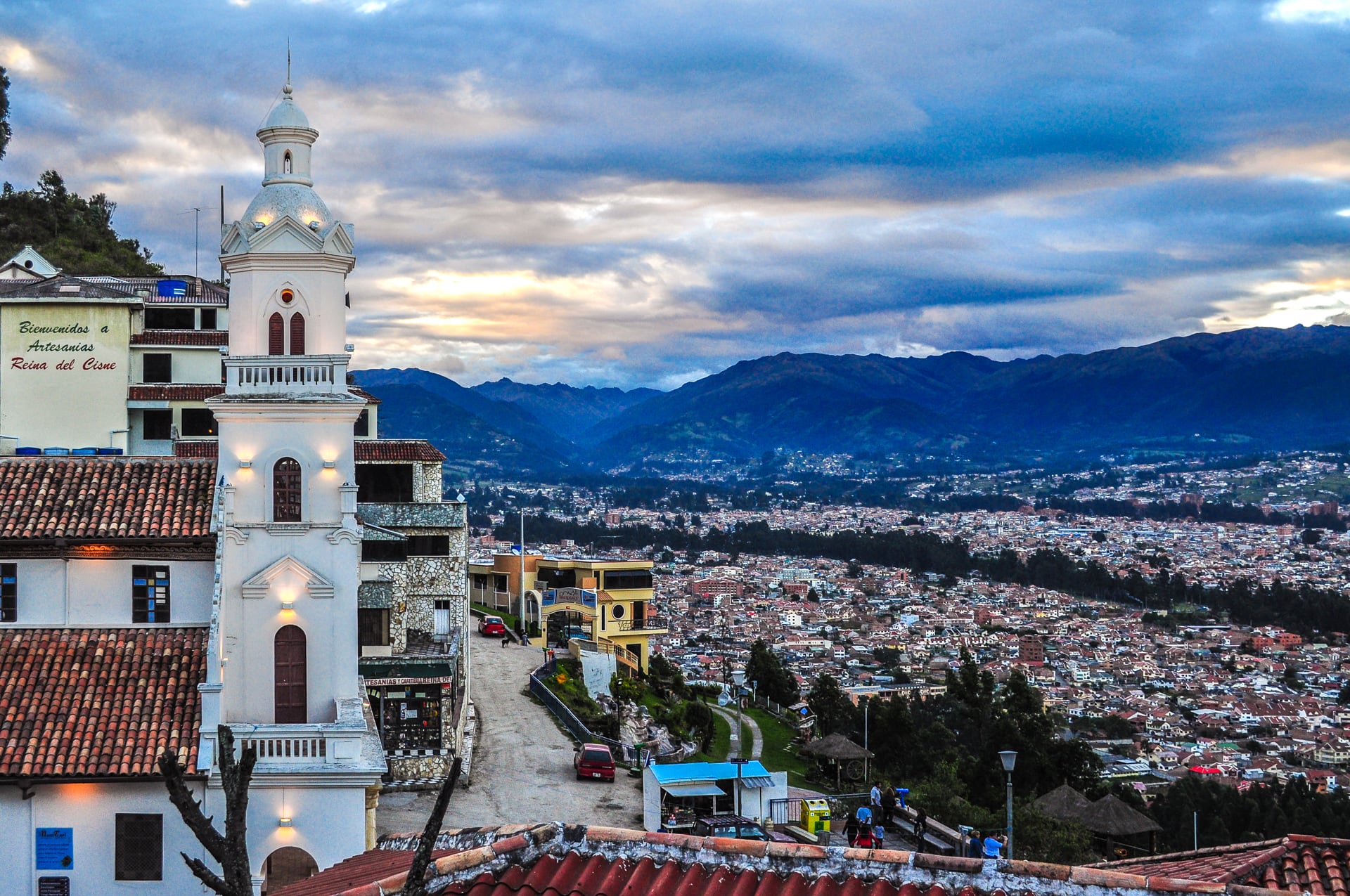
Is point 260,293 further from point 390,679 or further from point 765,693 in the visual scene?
point 765,693

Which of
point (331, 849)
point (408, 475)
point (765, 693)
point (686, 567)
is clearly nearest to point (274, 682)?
point (331, 849)

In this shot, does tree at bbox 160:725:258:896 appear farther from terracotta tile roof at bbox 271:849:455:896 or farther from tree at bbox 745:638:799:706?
tree at bbox 745:638:799:706

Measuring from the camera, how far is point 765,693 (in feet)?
167

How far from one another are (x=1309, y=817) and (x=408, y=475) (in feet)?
79.1

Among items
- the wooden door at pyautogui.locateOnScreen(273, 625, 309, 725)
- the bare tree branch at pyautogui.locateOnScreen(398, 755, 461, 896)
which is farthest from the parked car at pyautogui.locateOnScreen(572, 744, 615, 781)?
the bare tree branch at pyautogui.locateOnScreen(398, 755, 461, 896)

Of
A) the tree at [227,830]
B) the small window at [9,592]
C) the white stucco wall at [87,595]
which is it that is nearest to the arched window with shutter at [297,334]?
the white stucco wall at [87,595]

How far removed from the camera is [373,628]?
26016 mm

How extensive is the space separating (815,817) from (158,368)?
20.8 metres

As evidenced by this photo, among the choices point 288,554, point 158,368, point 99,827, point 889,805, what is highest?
point 158,368

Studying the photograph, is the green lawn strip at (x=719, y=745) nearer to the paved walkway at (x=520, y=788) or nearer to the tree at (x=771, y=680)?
the paved walkway at (x=520, y=788)

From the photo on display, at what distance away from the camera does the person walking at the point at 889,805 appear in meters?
23.8

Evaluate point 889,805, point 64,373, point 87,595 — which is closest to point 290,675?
point 87,595

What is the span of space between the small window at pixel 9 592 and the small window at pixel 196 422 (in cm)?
1488

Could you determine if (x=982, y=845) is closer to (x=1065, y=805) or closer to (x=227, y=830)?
(x=1065, y=805)
